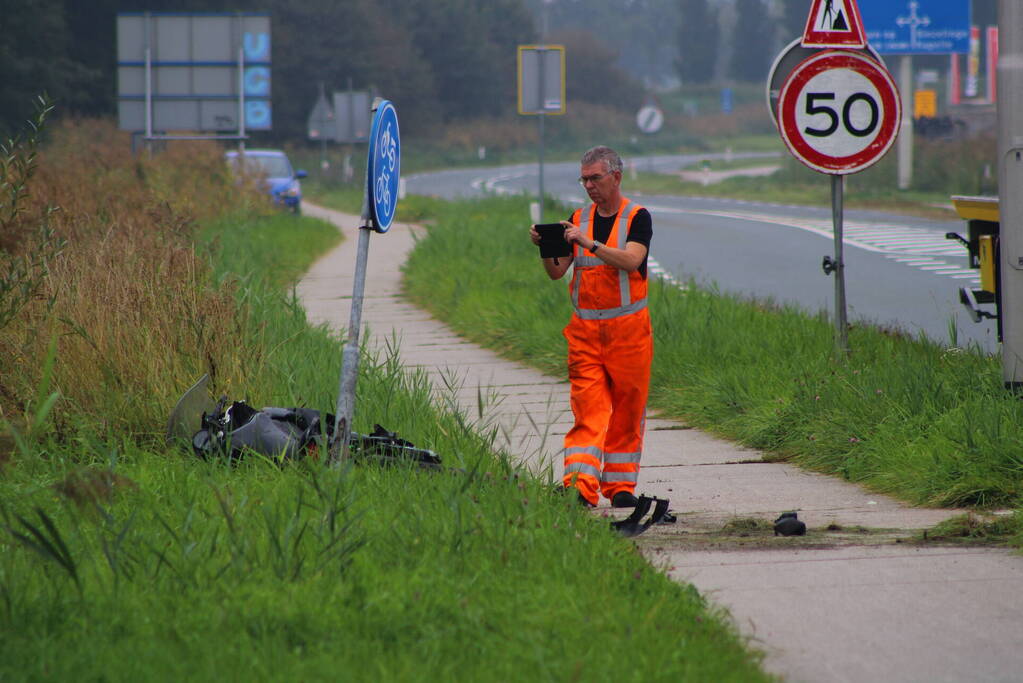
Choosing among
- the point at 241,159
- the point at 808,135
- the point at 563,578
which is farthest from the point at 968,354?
the point at 241,159

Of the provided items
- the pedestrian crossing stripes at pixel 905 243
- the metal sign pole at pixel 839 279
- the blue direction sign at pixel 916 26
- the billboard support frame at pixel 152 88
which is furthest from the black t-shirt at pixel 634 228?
the blue direction sign at pixel 916 26

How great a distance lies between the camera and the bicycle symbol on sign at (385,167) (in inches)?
221

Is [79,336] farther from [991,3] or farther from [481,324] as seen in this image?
[991,3]

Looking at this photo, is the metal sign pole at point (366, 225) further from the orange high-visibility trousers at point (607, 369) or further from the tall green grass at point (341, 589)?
the orange high-visibility trousers at point (607, 369)

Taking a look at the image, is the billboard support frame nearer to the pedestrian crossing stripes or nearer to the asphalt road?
the asphalt road

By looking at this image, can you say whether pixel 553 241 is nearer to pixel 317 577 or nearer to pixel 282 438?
pixel 282 438

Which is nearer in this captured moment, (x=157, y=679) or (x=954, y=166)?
(x=157, y=679)

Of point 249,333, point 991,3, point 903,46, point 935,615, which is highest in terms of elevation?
point 991,3

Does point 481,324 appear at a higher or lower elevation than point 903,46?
lower

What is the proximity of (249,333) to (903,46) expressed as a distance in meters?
A: 28.8

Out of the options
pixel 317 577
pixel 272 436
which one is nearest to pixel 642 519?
pixel 272 436

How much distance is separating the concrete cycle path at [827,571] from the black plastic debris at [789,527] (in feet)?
0.15

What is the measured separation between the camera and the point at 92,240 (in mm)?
9477

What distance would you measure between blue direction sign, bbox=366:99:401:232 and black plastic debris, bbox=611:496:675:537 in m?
1.43
